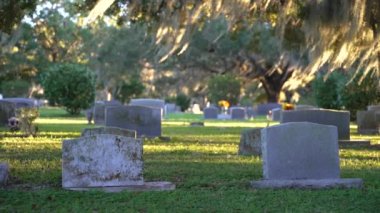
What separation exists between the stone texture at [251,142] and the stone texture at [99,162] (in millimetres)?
4348

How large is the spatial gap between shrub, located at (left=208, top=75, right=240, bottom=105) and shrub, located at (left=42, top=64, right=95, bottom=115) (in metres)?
18.8

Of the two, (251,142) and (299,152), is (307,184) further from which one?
(251,142)

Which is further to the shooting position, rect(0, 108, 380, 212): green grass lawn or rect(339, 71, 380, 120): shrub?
rect(339, 71, 380, 120): shrub

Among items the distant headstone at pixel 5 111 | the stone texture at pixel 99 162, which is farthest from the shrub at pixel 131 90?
the stone texture at pixel 99 162

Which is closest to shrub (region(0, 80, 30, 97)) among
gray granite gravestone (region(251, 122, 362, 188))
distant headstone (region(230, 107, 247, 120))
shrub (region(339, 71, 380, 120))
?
distant headstone (region(230, 107, 247, 120))

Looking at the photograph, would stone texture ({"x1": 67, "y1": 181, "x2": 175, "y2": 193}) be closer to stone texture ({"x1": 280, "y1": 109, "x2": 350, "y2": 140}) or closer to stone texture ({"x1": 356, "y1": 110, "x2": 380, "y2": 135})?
A: stone texture ({"x1": 280, "y1": 109, "x2": 350, "y2": 140})

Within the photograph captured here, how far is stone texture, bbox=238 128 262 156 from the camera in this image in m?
11.9

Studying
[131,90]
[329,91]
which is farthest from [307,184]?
[131,90]

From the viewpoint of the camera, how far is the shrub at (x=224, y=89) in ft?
168

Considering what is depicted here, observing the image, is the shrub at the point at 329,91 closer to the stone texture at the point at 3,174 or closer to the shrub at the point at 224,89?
the shrub at the point at 224,89

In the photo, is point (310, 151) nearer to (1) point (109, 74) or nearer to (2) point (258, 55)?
(2) point (258, 55)

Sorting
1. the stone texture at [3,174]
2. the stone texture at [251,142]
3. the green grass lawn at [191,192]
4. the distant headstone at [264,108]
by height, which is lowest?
the green grass lawn at [191,192]

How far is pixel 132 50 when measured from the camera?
53125 mm

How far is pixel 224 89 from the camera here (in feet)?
175
